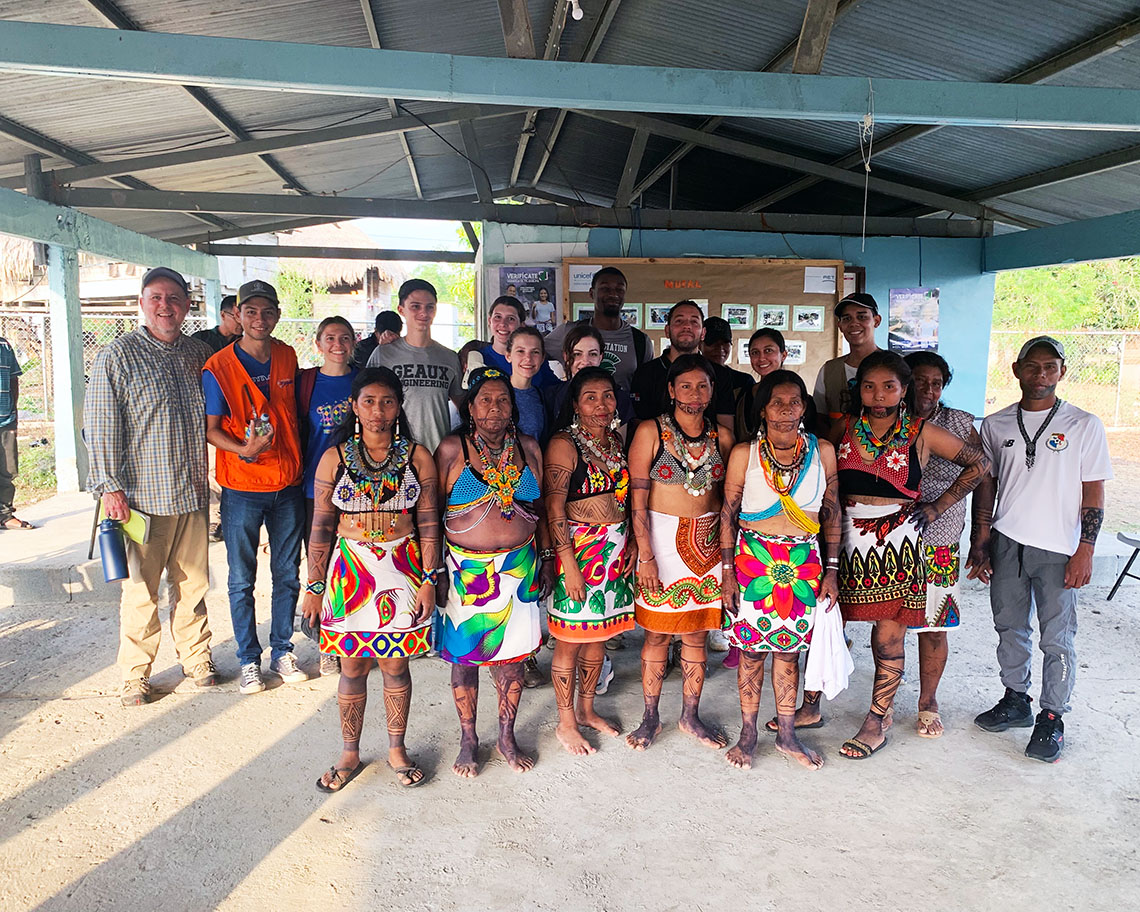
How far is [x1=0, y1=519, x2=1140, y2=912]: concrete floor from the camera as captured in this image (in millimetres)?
2201

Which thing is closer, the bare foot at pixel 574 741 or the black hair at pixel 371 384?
the black hair at pixel 371 384

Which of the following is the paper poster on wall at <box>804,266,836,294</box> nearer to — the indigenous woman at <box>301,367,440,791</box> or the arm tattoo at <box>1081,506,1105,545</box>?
the arm tattoo at <box>1081,506,1105,545</box>

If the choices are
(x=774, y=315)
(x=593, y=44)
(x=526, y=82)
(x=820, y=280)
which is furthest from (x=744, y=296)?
(x=526, y=82)

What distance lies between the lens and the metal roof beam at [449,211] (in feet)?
20.8

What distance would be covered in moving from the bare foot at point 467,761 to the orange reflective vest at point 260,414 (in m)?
1.45

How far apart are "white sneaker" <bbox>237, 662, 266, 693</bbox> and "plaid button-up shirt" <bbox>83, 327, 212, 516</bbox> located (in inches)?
30.9

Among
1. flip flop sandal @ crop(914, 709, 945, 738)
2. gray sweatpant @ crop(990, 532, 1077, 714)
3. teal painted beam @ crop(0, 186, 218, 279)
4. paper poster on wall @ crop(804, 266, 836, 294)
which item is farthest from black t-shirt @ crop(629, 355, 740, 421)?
teal painted beam @ crop(0, 186, 218, 279)

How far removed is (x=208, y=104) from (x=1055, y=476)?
5606 millimetres

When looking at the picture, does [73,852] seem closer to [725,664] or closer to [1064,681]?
[725,664]

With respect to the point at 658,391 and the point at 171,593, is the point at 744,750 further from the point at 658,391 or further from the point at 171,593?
the point at 171,593

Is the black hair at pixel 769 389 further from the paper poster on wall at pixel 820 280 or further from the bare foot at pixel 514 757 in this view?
the paper poster on wall at pixel 820 280

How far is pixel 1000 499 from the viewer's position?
10.4ft

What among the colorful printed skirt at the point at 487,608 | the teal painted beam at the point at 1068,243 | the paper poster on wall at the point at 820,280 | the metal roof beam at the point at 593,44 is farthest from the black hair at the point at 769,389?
the teal painted beam at the point at 1068,243

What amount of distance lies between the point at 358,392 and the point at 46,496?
6965mm
